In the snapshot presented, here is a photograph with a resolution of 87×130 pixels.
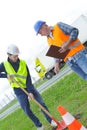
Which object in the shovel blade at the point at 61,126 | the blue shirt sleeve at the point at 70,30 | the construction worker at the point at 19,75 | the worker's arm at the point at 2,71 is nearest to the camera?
the blue shirt sleeve at the point at 70,30

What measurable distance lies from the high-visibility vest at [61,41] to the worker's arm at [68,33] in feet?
0.26

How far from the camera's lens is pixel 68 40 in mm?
8312

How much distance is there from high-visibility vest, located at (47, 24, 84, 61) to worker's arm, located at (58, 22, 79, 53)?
0.08 metres

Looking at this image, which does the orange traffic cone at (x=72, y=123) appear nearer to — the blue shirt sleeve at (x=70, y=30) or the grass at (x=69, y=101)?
the grass at (x=69, y=101)

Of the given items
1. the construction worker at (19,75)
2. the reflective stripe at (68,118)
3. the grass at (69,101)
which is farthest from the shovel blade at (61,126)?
the reflective stripe at (68,118)

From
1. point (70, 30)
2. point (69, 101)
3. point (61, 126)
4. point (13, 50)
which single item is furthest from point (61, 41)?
point (69, 101)

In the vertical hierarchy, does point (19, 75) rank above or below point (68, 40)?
below

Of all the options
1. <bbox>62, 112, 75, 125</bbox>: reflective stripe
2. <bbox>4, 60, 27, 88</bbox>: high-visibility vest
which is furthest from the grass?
<bbox>4, 60, 27, 88</bbox>: high-visibility vest

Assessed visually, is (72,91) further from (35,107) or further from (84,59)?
(84,59)

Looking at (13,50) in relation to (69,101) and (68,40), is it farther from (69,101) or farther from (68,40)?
(69,101)

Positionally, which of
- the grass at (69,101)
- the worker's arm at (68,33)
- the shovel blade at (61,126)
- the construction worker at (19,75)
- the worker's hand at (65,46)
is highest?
the worker's arm at (68,33)

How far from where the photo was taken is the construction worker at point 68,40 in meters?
8.34

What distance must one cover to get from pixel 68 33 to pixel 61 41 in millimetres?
216

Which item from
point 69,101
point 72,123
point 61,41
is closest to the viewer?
point 61,41
